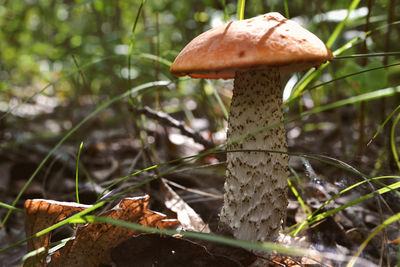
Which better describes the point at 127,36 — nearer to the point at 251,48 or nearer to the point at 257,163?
the point at 257,163

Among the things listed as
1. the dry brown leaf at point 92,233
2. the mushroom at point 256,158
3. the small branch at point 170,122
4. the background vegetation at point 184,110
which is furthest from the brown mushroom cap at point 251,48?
the small branch at point 170,122

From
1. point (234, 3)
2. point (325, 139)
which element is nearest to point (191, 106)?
point (234, 3)

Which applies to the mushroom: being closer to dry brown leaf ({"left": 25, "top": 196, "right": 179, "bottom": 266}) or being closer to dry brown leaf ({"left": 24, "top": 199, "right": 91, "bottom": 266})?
dry brown leaf ({"left": 25, "top": 196, "right": 179, "bottom": 266})

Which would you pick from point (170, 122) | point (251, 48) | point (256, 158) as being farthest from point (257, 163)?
point (170, 122)

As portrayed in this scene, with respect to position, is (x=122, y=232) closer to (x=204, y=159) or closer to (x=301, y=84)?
(x=301, y=84)

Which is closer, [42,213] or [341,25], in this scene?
[42,213]

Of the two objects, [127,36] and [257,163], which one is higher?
[127,36]

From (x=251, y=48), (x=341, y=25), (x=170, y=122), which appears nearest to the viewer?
(x=251, y=48)
